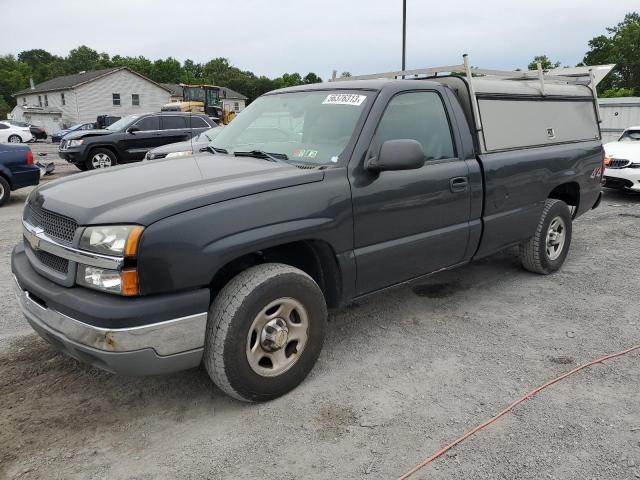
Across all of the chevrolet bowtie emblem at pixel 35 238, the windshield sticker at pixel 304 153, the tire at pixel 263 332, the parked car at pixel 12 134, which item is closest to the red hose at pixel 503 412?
the tire at pixel 263 332

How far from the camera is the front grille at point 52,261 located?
2721 millimetres

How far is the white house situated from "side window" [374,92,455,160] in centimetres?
4970

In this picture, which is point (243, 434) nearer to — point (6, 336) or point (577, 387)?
point (577, 387)

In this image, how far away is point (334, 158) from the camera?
10.9 feet

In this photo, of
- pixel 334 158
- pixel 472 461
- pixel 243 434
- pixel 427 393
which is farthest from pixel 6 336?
pixel 472 461

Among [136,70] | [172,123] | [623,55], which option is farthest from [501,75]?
[136,70]

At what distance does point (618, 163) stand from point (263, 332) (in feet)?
31.2

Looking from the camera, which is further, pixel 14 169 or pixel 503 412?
pixel 14 169

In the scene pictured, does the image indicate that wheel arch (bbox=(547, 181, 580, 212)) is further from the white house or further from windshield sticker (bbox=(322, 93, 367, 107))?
the white house

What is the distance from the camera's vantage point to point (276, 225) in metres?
2.86

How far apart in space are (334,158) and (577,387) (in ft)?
6.68

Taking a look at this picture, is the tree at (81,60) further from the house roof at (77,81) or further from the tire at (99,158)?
the tire at (99,158)

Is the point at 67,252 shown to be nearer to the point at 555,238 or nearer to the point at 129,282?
the point at 129,282

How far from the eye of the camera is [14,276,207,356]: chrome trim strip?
96.9 inches
